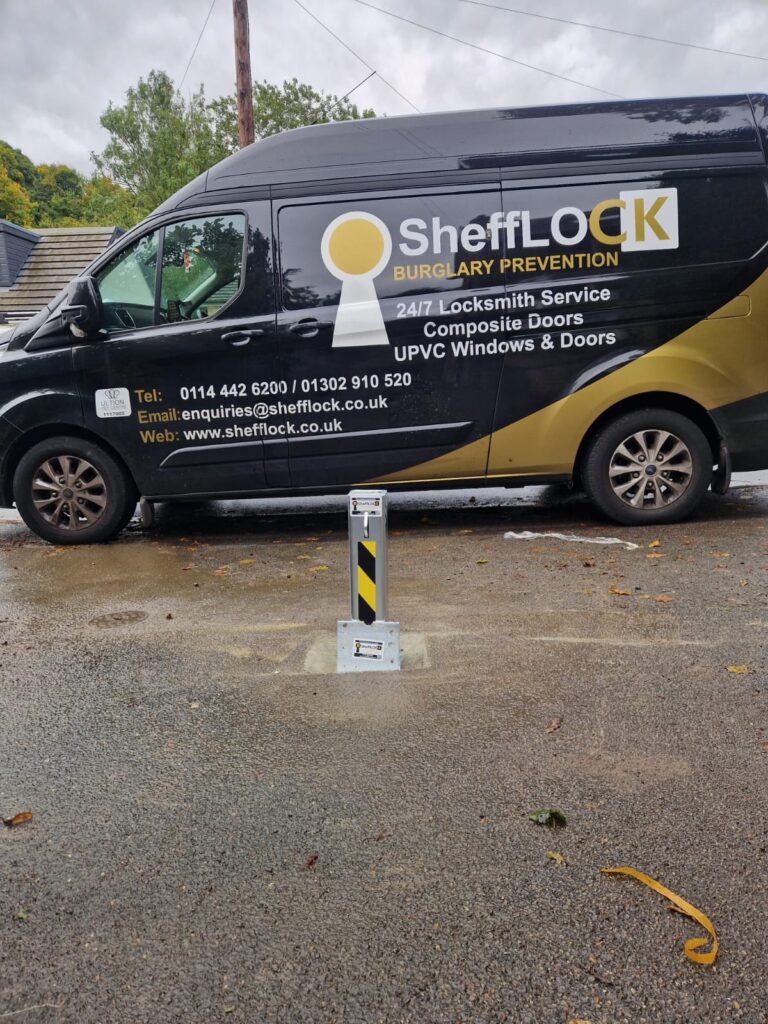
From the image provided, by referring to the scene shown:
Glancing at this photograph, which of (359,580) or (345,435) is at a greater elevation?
(345,435)

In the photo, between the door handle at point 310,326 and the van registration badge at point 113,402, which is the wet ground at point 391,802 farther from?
the door handle at point 310,326

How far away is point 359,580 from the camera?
3.96 m

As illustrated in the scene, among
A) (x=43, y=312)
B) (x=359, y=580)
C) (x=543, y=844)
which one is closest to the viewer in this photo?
(x=543, y=844)

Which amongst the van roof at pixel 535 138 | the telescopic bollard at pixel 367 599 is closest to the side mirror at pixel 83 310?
the van roof at pixel 535 138

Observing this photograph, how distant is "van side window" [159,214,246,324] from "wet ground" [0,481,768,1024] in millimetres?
2141

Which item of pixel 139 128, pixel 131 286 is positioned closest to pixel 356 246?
pixel 131 286

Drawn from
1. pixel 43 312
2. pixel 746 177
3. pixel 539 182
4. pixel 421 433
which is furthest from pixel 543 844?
pixel 43 312

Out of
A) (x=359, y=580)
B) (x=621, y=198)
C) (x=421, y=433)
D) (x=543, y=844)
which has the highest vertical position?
(x=621, y=198)

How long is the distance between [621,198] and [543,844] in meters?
4.75

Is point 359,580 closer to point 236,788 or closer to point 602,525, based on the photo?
point 236,788

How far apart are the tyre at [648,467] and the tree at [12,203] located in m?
61.0

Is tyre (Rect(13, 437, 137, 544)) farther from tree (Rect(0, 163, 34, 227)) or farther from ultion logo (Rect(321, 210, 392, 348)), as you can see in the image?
Answer: tree (Rect(0, 163, 34, 227))

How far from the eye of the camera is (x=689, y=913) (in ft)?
7.27

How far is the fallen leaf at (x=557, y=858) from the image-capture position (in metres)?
2.44
